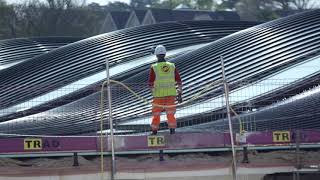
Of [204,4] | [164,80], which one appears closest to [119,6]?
[204,4]

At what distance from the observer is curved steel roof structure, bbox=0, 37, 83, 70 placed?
31.8m

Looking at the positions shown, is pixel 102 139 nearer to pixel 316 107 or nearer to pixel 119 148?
pixel 119 148

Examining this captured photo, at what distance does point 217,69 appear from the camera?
19984 millimetres

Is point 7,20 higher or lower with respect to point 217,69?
higher

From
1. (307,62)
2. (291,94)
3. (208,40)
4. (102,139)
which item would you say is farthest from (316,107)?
(208,40)

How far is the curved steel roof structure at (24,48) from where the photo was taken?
31781mm

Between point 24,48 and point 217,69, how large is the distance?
15934 millimetres

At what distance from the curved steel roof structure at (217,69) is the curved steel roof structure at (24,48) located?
1142cm

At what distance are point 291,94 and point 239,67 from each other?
282 cm

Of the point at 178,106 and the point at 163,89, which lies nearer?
the point at 163,89

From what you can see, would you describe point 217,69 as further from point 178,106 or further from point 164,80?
point 164,80

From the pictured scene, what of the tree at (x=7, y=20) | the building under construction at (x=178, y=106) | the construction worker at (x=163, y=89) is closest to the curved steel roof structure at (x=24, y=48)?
the building under construction at (x=178, y=106)

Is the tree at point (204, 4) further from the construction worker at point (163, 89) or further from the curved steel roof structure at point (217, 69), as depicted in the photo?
the construction worker at point (163, 89)

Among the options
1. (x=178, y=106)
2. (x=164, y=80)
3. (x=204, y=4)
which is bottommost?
(x=178, y=106)
